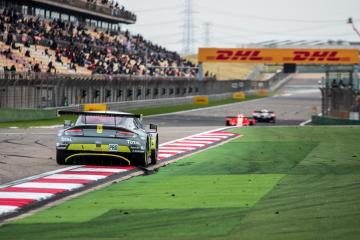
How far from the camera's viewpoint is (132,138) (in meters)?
18.2

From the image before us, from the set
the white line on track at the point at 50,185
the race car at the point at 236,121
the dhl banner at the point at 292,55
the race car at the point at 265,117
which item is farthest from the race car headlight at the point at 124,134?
the dhl banner at the point at 292,55

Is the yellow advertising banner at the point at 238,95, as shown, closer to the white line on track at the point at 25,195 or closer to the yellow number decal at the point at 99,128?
the yellow number decal at the point at 99,128

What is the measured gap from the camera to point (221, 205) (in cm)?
1223

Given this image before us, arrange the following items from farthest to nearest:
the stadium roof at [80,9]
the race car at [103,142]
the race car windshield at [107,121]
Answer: the stadium roof at [80,9]
the race car windshield at [107,121]
the race car at [103,142]

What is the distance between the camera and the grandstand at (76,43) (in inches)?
2135

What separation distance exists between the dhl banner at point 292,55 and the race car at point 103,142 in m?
71.0

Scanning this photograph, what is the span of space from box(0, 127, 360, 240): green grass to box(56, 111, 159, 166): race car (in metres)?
0.71

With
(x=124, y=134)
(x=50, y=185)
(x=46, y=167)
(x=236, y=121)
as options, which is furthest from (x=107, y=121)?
(x=236, y=121)

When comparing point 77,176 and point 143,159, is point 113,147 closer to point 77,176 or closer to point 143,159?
point 143,159

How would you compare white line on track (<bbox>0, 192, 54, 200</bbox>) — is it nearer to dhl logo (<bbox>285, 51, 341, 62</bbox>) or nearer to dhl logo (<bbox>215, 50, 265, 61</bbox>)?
dhl logo (<bbox>215, 50, 265, 61</bbox>)

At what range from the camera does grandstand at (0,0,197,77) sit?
54219mm

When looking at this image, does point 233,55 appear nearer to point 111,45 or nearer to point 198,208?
point 111,45

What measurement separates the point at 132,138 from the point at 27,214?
664 centimetres

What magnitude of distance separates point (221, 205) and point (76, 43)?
55.6 meters
